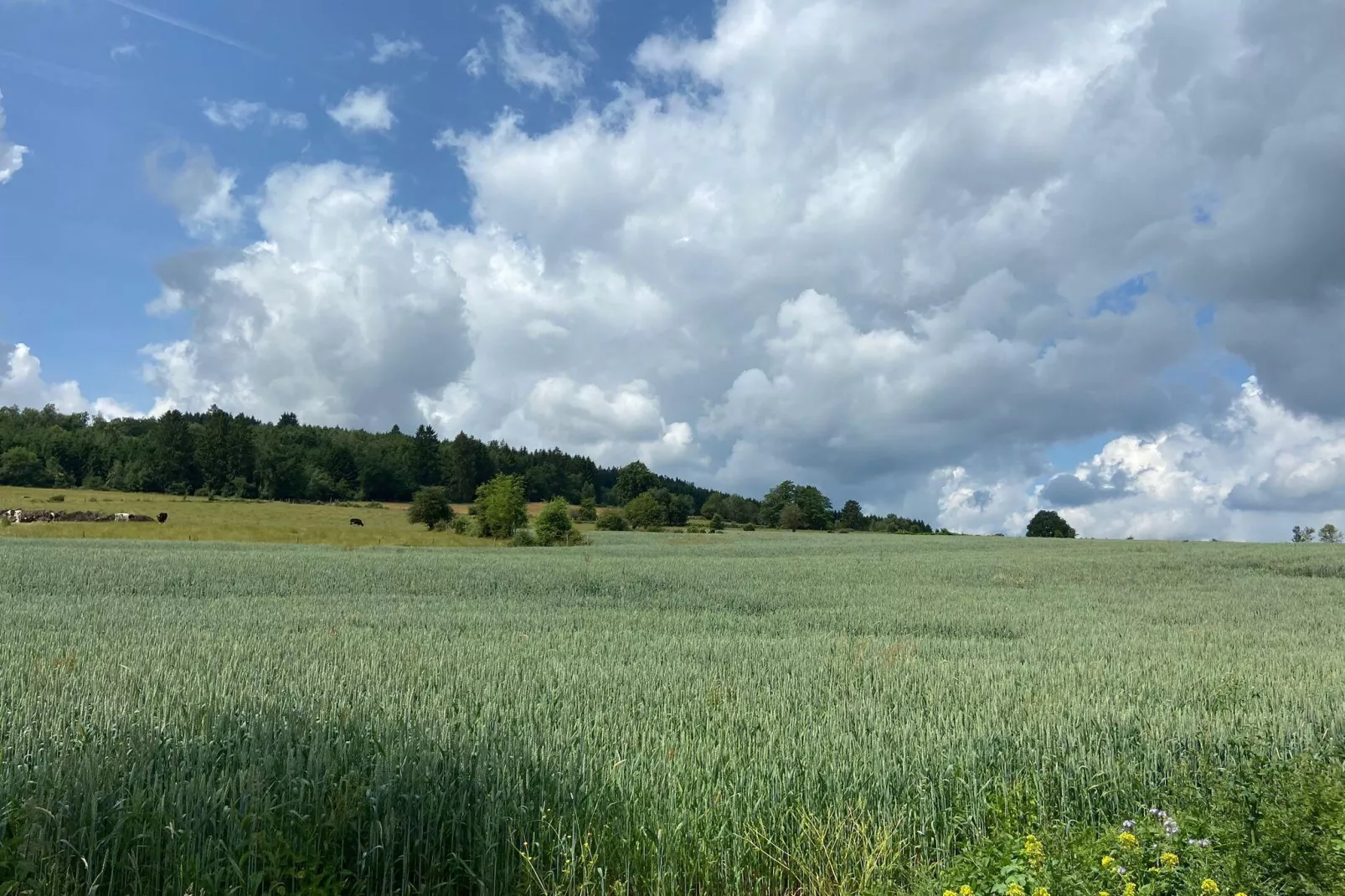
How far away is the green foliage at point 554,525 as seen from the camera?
6159cm

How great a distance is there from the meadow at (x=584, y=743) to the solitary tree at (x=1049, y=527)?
108 metres

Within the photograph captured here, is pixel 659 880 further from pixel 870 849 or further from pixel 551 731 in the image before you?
pixel 551 731

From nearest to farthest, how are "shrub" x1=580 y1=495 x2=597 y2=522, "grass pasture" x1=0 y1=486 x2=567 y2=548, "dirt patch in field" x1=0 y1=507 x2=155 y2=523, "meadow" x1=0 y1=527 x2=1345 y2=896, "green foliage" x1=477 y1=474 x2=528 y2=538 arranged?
"meadow" x1=0 y1=527 x2=1345 y2=896, "grass pasture" x1=0 y1=486 x2=567 y2=548, "dirt patch in field" x1=0 y1=507 x2=155 y2=523, "green foliage" x1=477 y1=474 x2=528 y2=538, "shrub" x1=580 y1=495 x2=597 y2=522

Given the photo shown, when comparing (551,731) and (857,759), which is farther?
(551,731)

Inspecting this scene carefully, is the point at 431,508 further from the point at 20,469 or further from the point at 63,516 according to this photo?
the point at 20,469

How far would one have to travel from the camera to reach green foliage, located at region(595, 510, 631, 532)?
297 ft

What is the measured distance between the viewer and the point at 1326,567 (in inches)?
1510

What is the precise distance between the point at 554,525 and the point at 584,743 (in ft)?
186

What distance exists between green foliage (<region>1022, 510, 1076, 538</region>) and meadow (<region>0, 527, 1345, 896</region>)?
10814cm

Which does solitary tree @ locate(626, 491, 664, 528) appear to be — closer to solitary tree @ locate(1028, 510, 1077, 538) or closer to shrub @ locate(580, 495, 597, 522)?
shrub @ locate(580, 495, 597, 522)

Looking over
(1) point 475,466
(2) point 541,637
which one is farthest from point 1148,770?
(1) point 475,466

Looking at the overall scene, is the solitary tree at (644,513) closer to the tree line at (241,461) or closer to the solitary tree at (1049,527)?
the tree line at (241,461)

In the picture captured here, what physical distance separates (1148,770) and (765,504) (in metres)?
130

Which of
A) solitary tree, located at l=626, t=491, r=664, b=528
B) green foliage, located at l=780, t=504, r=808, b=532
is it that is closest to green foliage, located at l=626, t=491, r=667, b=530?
solitary tree, located at l=626, t=491, r=664, b=528
